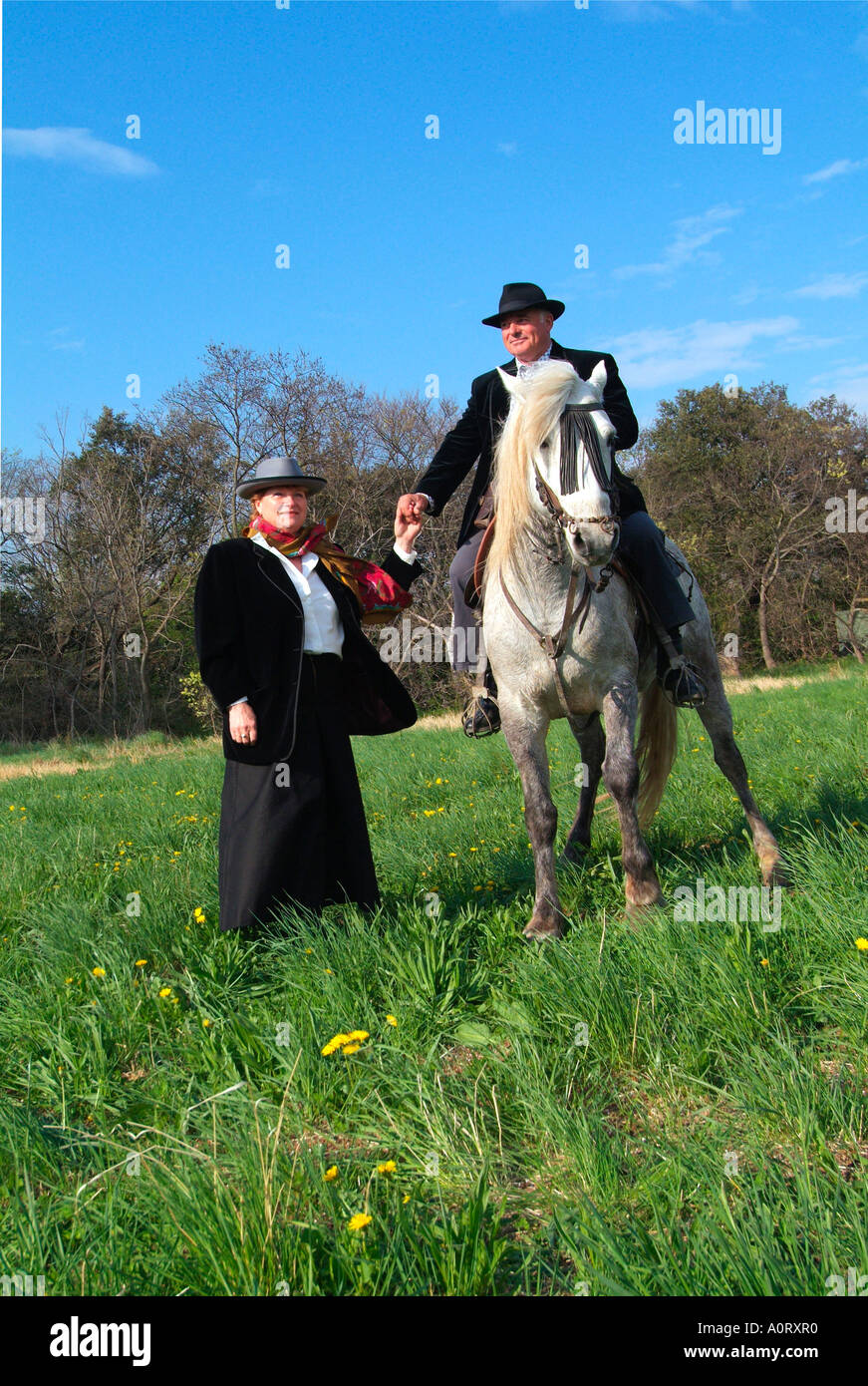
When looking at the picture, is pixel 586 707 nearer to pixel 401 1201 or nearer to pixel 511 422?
pixel 511 422

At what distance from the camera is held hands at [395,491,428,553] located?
A: 4996 mm

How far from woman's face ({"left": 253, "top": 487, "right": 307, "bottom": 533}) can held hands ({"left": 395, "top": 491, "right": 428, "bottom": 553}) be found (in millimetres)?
516

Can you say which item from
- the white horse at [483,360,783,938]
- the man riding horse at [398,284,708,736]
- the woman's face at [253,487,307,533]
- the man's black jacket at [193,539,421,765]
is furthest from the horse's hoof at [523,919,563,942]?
the woman's face at [253,487,307,533]

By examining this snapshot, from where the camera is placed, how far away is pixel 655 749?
5.83 m

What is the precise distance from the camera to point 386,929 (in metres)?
4.03

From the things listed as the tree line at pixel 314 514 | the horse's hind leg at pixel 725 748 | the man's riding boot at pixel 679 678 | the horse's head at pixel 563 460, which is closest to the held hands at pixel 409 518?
the horse's head at pixel 563 460

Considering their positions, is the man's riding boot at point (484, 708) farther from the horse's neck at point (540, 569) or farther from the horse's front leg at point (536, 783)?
the horse's neck at point (540, 569)

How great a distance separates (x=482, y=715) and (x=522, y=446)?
1615 millimetres

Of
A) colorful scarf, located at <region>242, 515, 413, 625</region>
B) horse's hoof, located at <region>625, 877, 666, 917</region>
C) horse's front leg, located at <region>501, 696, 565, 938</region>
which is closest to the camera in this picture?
horse's hoof, located at <region>625, 877, 666, 917</region>

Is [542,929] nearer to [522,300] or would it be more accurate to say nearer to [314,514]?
[522,300]

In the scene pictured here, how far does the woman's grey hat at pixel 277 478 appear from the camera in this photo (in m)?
4.70

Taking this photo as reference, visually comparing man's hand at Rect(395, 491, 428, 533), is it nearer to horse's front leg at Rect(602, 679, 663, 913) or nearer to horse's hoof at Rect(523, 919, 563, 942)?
horse's front leg at Rect(602, 679, 663, 913)

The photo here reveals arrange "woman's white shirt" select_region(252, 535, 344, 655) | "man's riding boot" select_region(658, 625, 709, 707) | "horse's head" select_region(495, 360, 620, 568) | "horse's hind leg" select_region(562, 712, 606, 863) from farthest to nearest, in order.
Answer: "horse's hind leg" select_region(562, 712, 606, 863)
"man's riding boot" select_region(658, 625, 709, 707)
"woman's white shirt" select_region(252, 535, 344, 655)
"horse's head" select_region(495, 360, 620, 568)

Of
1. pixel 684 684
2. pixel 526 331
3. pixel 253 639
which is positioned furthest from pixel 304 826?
pixel 526 331
